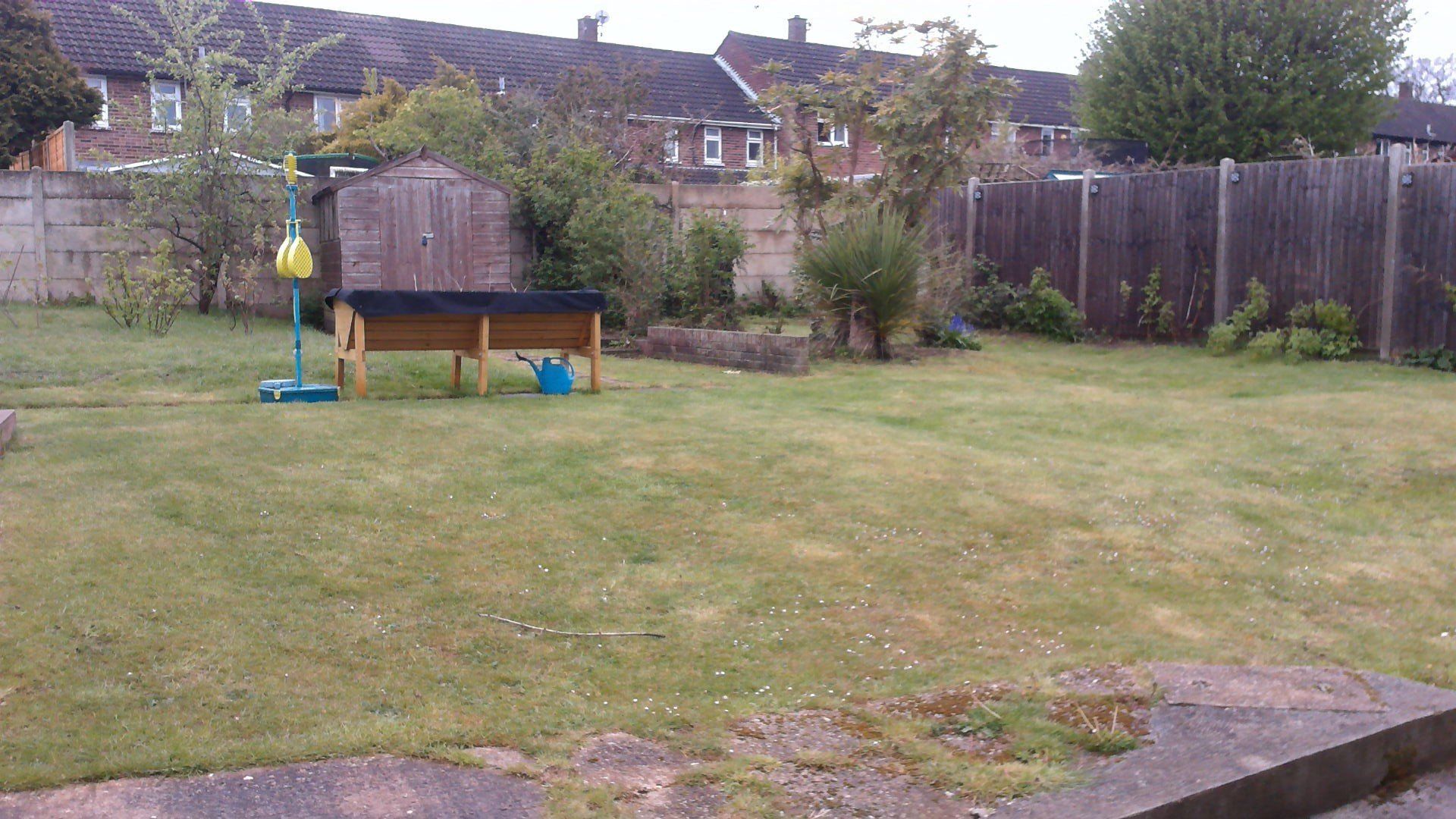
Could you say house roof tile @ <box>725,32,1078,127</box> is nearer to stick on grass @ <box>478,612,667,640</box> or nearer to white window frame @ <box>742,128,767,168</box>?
white window frame @ <box>742,128,767,168</box>

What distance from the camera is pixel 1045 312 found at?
56.1ft

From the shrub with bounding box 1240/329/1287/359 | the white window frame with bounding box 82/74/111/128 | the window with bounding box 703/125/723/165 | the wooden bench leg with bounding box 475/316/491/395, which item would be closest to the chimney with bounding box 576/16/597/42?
the window with bounding box 703/125/723/165

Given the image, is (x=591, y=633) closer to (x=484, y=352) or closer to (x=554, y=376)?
(x=484, y=352)

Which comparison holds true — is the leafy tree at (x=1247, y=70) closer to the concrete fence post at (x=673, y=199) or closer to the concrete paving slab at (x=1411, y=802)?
the concrete fence post at (x=673, y=199)

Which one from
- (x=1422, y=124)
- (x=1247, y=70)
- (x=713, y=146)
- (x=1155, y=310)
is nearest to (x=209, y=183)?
(x=1155, y=310)

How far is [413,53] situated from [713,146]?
920cm

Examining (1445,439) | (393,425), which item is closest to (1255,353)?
(1445,439)

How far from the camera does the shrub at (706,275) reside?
15.4m

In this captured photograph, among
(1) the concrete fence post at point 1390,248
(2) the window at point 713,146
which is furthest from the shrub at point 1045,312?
(2) the window at point 713,146

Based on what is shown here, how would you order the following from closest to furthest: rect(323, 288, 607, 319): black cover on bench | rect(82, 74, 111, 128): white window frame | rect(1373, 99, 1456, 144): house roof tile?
rect(323, 288, 607, 319): black cover on bench
rect(82, 74, 111, 128): white window frame
rect(1373, 99, 1456, 144): house roof tile

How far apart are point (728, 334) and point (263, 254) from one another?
7.10 meters

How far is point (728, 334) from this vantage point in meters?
13.2

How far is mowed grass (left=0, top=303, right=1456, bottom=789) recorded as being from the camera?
4309mm

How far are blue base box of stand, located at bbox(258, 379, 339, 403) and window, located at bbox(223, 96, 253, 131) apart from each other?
25.3 feet
